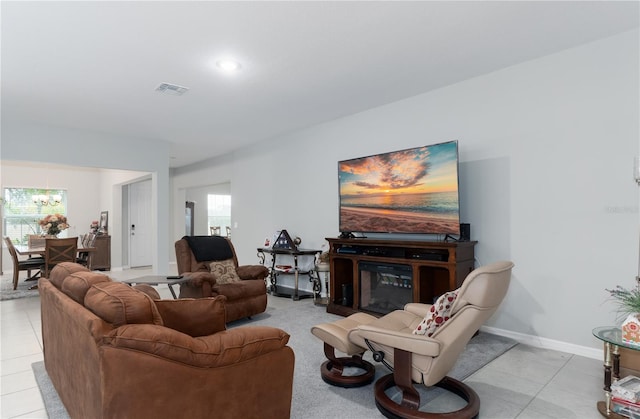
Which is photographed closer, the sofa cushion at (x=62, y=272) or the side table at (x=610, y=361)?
the side table at (x=610, y=361)

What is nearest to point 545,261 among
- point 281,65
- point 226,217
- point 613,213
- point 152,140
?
point 613,213

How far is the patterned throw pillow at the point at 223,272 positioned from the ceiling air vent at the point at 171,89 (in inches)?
81.2

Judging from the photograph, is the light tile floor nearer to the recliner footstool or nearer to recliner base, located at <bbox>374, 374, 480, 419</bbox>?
recliner base, located at <bbox>374, 374, 480, 419</bbox>

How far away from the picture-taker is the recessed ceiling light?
10.8 feet

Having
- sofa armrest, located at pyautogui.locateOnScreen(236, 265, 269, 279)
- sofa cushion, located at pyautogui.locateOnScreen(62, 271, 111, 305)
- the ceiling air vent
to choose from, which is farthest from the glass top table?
the ceiling air vent

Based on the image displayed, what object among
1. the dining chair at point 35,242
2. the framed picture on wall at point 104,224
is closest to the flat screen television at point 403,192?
the framed picture on wall at point 104,224

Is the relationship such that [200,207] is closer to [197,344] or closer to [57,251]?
[57,251]

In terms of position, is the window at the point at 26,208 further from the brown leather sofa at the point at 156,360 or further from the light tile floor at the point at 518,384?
the brown leather sofa at the point at 156,360

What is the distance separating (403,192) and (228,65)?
222 centimetres

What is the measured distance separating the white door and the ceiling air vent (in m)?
5.95

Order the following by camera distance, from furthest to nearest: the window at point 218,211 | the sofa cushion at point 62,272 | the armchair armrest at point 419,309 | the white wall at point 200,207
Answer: the window at point 218,211, the white wall at point 200,207, the armchair armrest at point 419,309, the sofa cushion at point 62,272

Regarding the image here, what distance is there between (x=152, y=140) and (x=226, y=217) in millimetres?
5644

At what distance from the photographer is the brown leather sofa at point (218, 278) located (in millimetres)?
3936

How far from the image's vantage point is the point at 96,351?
151 centimetres
